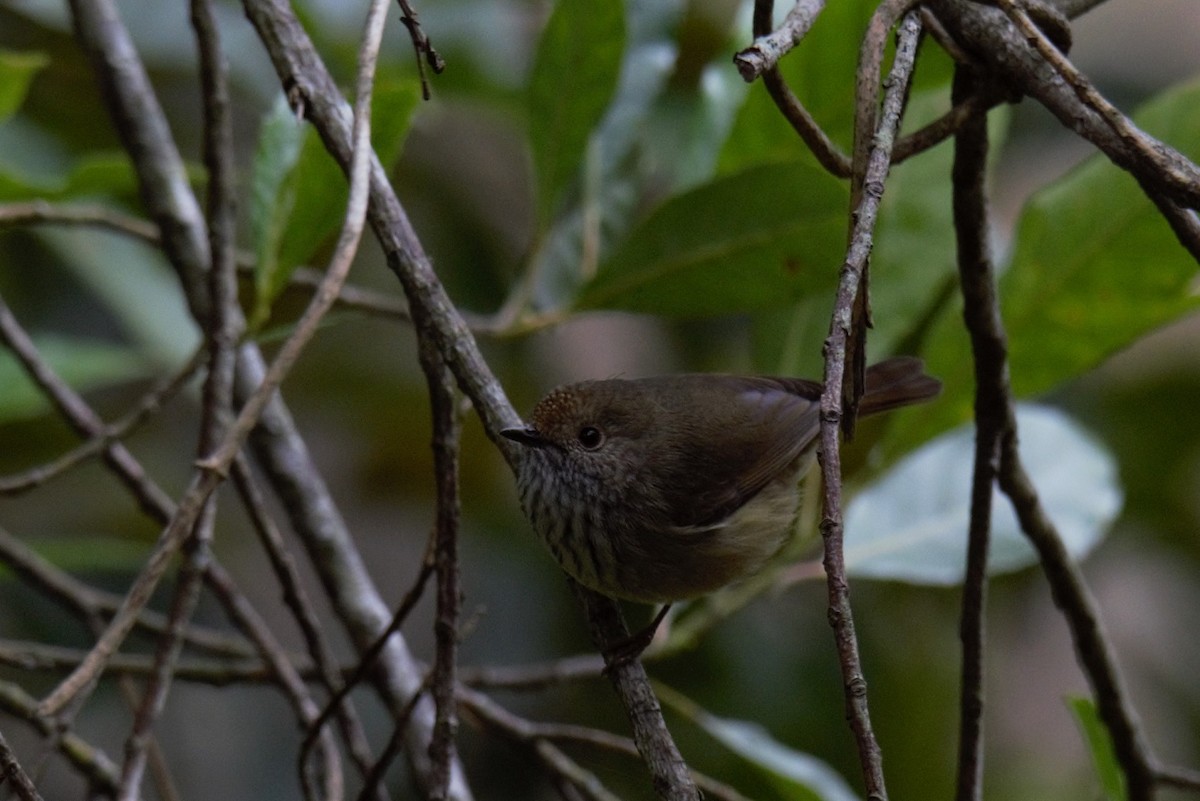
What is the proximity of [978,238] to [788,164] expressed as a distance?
1.36ft

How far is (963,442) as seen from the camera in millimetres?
3002

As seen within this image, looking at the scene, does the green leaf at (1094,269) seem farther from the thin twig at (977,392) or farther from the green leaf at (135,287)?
the green leaf at (135,287)

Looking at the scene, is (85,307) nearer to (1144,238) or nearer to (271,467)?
(271,467)

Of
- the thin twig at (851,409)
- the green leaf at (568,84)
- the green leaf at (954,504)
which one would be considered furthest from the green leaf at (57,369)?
the thin twig at (851,409)

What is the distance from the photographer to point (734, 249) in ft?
7.58

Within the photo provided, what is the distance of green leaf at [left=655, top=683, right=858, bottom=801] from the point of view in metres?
2.60

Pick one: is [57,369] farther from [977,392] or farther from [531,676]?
[977,392]

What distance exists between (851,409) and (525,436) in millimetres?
755

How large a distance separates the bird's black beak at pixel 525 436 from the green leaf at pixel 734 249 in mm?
300

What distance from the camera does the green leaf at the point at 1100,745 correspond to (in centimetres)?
229

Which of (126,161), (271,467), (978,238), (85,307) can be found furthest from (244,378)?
(85,307)

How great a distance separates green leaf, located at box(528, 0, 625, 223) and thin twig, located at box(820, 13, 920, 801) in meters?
1.03

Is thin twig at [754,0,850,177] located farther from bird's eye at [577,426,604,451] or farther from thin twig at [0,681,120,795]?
thin twig at [0,681,120,795]

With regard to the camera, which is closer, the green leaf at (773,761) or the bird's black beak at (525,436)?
the bird's black beak at (525,436)
